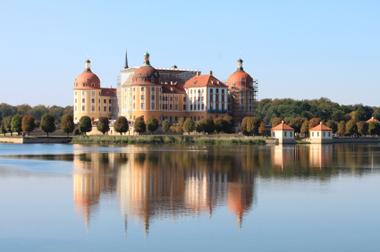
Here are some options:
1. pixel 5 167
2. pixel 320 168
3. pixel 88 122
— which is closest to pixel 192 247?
pixel 320 168

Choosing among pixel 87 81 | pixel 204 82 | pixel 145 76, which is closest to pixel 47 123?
pixel 145 76

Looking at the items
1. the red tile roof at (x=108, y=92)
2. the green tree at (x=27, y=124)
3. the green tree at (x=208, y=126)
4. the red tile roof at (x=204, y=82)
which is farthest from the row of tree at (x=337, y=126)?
the green tree at (x=27, y=124)

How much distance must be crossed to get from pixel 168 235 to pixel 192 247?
1274mm

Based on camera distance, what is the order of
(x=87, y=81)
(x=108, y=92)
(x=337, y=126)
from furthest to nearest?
(x=108, y=92), (x=87, y=81), (x=337, y=126)

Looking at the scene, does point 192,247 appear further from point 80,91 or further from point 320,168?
point 80,91

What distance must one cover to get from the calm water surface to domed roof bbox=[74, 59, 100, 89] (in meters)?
65.3

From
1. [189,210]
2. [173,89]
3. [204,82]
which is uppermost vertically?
[204,82]

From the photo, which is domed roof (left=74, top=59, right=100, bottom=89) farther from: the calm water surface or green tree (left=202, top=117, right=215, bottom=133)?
the calm water surface

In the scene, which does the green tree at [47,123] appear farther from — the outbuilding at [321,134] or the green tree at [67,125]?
the outbuilding at [321,134]

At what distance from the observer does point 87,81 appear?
9581 centimetres

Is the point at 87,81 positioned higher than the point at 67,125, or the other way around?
the point at 87,81

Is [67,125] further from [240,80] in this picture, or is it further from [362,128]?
[362,128]

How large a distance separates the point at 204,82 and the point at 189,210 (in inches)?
2872

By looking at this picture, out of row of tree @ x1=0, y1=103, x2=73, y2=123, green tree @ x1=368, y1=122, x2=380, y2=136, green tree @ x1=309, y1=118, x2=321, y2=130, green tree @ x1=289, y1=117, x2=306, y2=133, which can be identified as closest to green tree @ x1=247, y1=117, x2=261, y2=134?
green tree @ x1=289, y1=117, x2=306, y2=133
